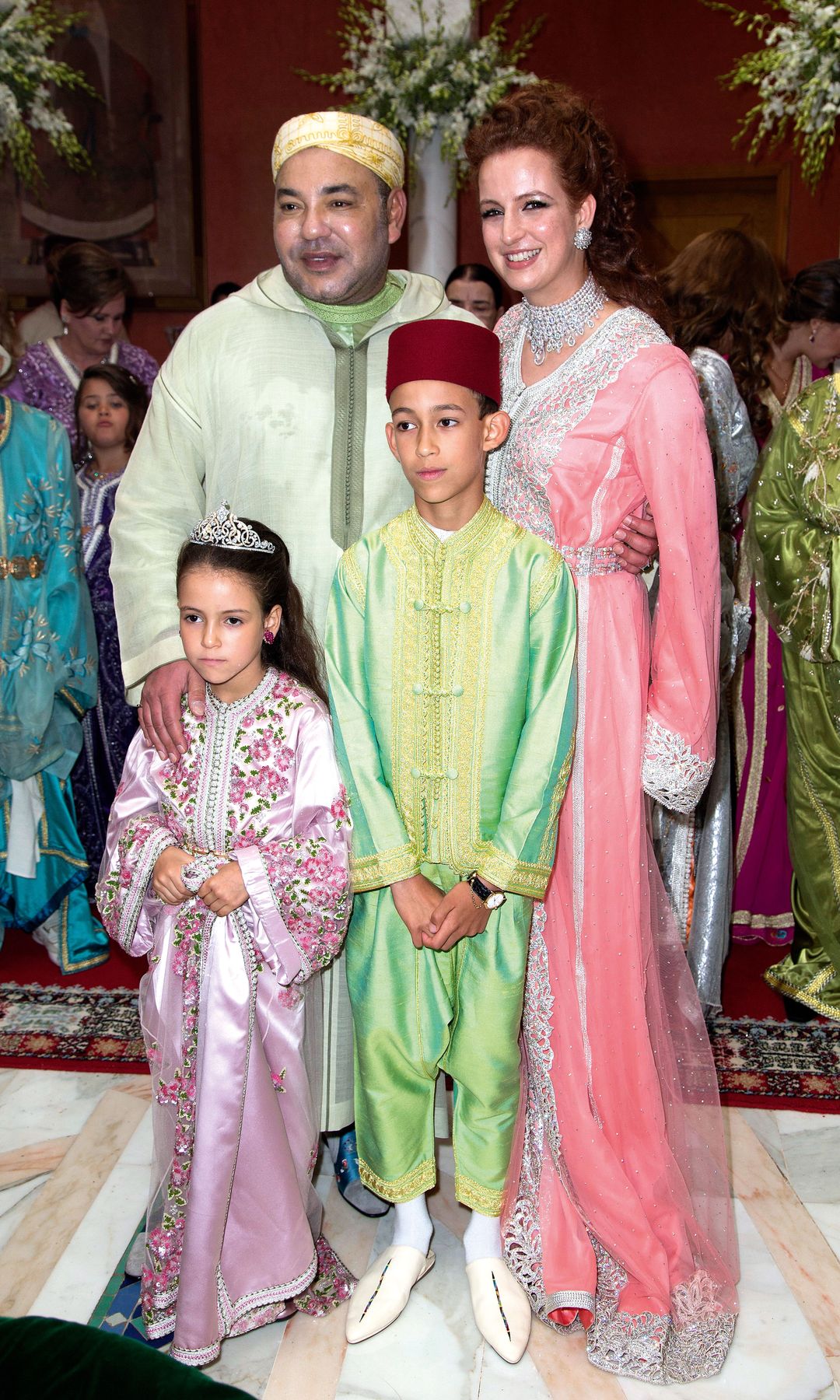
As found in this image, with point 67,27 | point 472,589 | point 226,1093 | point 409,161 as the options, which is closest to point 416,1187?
point 226,1093

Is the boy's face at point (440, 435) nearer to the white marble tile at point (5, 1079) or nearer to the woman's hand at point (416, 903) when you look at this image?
the woman's hand at point (416, 903)

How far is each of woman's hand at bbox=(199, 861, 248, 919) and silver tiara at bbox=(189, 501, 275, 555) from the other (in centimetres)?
54

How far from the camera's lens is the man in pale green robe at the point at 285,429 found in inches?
88.2

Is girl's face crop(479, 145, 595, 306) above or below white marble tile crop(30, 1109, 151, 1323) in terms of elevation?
above

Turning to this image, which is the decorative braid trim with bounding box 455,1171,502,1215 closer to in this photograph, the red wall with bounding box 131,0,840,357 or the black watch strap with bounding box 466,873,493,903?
the black watch strap with bounding box 466,873,493,903

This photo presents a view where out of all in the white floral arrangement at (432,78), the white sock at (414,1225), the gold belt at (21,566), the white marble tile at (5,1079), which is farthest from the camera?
the white floral arrangement at (432,78)

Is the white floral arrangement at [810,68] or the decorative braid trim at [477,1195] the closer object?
the decorative braid trim at [477,1195]

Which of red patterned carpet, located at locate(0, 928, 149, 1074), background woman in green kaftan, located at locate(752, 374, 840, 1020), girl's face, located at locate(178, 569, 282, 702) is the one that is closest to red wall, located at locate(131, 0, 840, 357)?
background woman in green kaftan, located at locate(752, 374, 840, 1020)

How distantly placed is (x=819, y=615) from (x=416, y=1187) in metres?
1.80

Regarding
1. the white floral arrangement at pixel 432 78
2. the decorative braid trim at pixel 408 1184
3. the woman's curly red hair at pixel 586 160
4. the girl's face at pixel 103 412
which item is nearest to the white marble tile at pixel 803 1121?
the decorative braid trim at pixel 408 1184

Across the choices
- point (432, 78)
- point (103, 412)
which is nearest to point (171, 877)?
point (103, 412)

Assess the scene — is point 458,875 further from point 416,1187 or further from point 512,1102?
point 416,1187

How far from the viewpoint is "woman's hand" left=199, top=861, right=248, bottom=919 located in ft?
6.61

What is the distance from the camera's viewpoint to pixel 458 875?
2.10m
